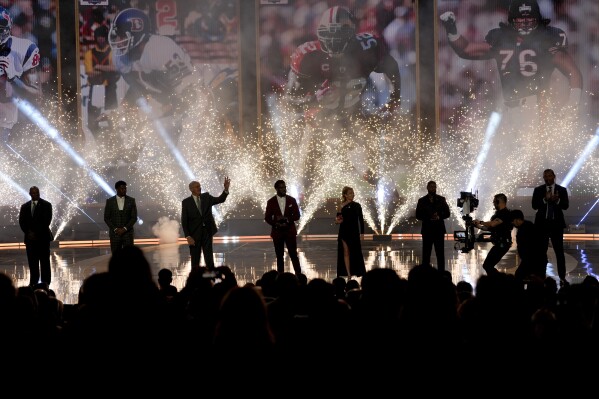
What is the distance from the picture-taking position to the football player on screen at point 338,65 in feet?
79.4

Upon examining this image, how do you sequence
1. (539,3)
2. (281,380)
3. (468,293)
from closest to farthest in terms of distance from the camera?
(281,380) < (468,293) < (539,3)

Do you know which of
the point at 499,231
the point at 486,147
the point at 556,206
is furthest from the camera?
the point at 486,147

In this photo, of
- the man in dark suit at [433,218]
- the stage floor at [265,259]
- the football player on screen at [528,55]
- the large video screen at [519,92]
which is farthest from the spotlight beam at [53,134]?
the man in dark suit at [433,218]

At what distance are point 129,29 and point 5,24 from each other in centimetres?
388

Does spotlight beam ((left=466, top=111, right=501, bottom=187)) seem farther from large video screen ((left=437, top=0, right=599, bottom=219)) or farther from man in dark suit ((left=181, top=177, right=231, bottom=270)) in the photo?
man in dark suit ((left=181, top=177, right=231, bottom=270))

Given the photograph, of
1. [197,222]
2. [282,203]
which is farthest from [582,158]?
[197,222]

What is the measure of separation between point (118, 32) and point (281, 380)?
894 inches

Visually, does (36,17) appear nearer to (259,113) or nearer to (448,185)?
(259,113)

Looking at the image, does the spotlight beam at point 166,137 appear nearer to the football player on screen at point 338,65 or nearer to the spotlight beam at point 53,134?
the spotlight beam at point 53,134

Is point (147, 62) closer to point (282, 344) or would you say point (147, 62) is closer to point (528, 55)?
point (528, 55)

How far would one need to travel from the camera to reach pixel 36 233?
10.8 meters

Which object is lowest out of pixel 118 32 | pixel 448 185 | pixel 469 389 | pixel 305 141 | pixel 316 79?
pixel 469 389

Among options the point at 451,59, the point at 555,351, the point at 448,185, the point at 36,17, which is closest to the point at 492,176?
the point at 448,185

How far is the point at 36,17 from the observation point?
24.4 meters
